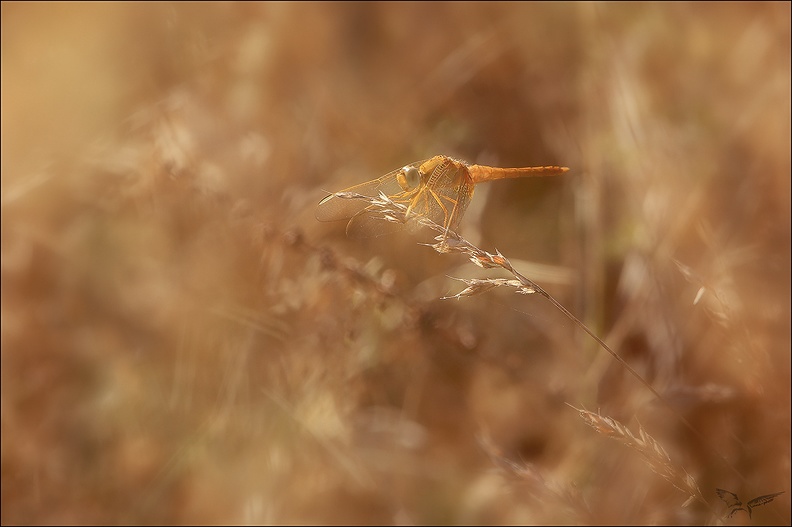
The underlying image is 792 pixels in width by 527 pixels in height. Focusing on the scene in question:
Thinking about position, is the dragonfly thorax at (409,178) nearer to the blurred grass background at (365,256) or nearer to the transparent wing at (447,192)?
the transparent wing at (447,192)

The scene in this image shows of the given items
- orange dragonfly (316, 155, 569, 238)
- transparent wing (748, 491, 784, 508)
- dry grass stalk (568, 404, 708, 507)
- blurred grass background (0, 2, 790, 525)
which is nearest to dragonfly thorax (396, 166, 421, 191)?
orange dragonfly (316, 155, 569, 238)

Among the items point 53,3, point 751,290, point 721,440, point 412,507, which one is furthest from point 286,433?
point 53,3

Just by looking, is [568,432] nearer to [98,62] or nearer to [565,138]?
[565,138]

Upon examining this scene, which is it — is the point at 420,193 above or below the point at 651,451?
above

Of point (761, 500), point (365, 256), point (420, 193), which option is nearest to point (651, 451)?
point (761, 500)

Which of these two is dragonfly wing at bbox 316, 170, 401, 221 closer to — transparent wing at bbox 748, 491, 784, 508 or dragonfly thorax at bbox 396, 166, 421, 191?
dragonfly thorax at bbox 396, 166, 421, 191


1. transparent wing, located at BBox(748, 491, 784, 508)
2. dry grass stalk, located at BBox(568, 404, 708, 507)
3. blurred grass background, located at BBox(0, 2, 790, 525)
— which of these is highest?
blurred grass background, located at BBox(0, 2, 790, 525)

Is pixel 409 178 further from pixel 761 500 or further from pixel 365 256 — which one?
pixel 761 500

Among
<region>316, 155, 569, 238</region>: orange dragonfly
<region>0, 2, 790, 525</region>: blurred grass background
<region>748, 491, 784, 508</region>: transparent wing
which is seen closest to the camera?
<region>748, 491, 784, 508</region>: transparent wing
